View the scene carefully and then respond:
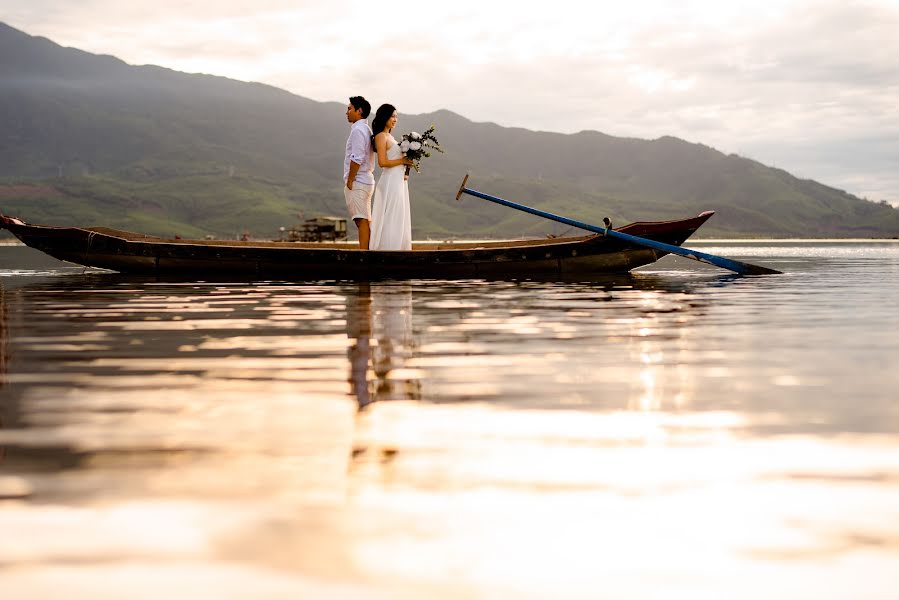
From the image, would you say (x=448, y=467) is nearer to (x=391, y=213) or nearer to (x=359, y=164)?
(x=359, y=164)

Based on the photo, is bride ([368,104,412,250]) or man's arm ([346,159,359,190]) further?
man's arm ([346,159,359,190])

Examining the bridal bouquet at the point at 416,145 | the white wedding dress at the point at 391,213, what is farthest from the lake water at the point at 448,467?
the white wedding dress at the point at 391,213

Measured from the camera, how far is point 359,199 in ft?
67.5

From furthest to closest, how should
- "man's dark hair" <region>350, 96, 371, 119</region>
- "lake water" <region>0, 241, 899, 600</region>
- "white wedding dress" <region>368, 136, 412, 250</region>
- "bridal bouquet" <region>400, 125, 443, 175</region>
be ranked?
A: "white wedding dress" <region>368, 136, 412, 250</region>, "bridal bouquet" <region>400, 125, 443, 175</region>, "man's dark hair" <region>350, 96, 371, 119</region>, "lake water" <region>0, 241, 899, 600</region>

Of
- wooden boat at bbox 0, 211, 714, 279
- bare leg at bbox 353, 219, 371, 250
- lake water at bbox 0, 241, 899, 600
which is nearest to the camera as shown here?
lake water at bbox 0, 241, 899, 600

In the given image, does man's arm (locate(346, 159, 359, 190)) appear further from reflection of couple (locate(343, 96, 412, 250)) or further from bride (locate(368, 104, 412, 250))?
bride (locate(368, 104, 412, 250))

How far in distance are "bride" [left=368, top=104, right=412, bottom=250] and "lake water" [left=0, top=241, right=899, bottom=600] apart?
10591mm

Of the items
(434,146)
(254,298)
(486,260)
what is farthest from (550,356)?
(486,260)

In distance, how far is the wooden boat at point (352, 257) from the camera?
69.9 ft

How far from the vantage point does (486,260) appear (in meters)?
21.8

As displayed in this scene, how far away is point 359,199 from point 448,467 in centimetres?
1659

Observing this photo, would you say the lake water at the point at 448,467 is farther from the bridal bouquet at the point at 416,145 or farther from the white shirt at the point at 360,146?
the bridal bouquet at the point at 416,145

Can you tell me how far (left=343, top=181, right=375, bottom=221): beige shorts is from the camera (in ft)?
67.2

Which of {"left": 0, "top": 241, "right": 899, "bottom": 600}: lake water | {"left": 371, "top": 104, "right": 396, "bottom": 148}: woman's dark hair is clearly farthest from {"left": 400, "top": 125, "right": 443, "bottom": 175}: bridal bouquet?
{"left": 0, "top": 241, "right": 899, "bottom": 600}: lake water
